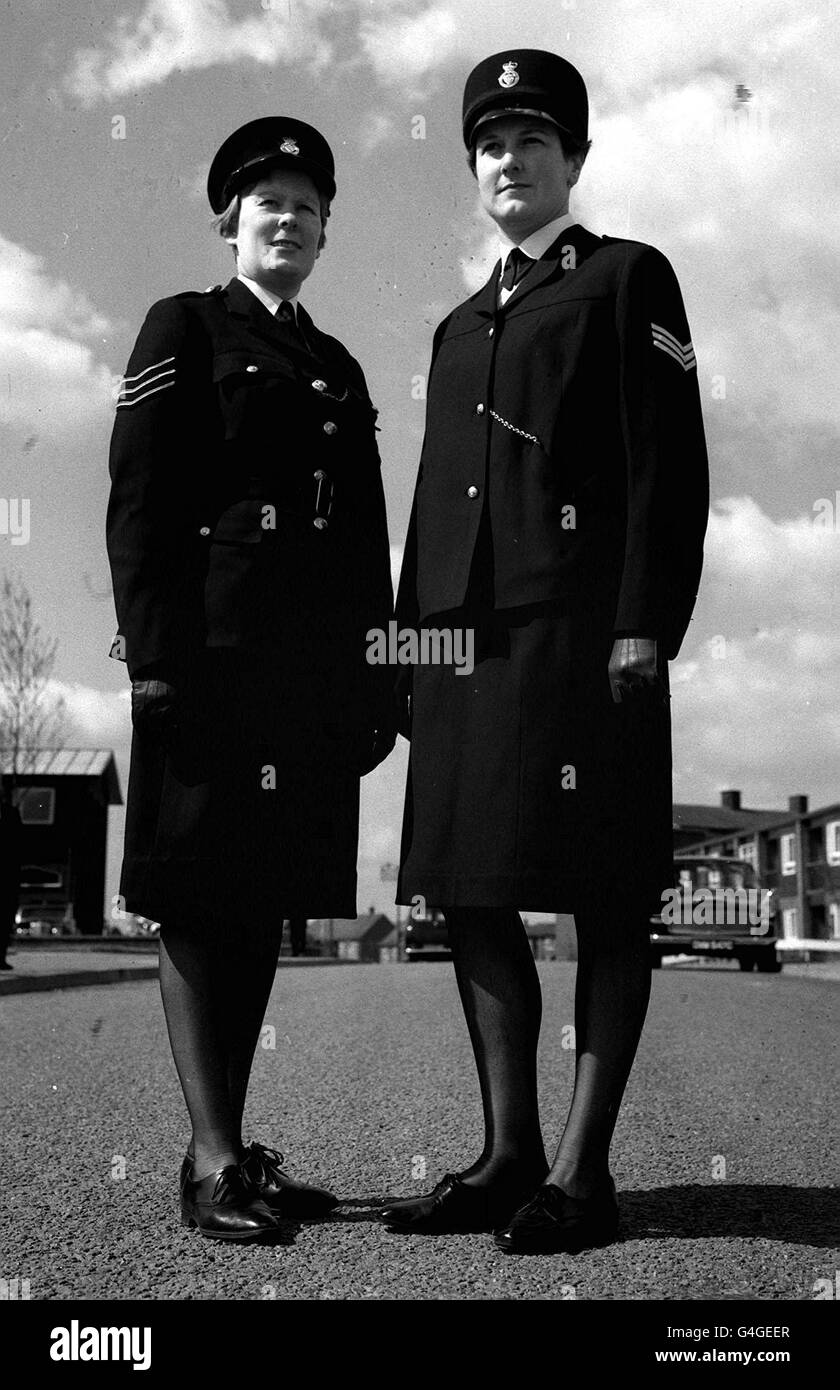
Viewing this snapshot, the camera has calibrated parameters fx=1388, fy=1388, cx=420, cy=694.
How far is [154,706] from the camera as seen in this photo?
2.72m

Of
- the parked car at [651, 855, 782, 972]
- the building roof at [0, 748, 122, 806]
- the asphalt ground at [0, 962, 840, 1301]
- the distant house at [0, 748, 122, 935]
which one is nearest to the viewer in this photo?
the asphalt ground at [0, 962, 840, 1301]

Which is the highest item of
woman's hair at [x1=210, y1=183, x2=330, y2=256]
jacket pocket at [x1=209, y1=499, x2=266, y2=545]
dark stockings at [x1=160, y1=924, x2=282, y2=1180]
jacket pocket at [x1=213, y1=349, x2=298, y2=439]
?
→ woman's hair at [x1=210, y1=183, x2=330, y2=256]

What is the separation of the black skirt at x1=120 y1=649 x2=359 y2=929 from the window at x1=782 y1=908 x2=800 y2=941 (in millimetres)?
51478

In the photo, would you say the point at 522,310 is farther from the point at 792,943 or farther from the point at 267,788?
the point at 792,943

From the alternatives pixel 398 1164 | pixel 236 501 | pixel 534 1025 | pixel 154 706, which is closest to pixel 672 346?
pixel 236 501

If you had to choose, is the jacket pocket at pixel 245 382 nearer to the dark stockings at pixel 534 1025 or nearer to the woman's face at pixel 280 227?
the woman's face at pixel 280 227

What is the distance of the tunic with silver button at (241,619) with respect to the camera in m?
2.77

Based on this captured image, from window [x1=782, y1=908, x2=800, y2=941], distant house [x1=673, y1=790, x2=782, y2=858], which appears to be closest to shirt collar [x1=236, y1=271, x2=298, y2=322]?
window [x1=782, y1=908, x2=800, y2=941]

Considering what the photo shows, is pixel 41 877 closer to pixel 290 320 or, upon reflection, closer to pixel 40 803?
pixel 40 803

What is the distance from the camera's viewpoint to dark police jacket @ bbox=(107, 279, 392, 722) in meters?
2.77

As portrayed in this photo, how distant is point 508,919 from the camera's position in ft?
9.21

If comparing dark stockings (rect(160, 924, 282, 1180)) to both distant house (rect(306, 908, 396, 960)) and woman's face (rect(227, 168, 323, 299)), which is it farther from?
distant house (rect(306, 908, 396, 960))

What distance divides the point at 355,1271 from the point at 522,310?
186 centimetres

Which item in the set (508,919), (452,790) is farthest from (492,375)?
(508,919)
